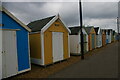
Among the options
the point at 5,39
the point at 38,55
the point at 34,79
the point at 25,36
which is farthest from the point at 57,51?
the point at 5,39

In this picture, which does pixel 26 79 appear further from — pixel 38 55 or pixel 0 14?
pixel 0 14

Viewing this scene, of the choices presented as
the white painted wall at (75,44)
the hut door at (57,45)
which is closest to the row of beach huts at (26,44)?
the hut door at (57,45)

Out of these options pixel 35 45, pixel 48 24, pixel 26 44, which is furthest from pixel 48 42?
pixel 26 44

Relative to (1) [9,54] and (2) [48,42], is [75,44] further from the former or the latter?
A: (1) [9,54]

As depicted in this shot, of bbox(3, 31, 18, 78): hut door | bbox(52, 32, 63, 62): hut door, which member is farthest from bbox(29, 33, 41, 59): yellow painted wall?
bbox(3, 31, 18, 78): hut door

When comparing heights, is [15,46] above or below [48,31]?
below

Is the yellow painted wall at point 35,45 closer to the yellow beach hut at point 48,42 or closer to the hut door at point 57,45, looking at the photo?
the yellow beach hut at point 48,42

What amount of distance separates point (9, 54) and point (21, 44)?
986 mm

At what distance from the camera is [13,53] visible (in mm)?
6684

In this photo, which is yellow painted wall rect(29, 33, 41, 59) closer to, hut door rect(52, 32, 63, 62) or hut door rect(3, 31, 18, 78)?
hut door rect(52, 32, 63, 62)

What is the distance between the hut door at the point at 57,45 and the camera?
31.9 ft

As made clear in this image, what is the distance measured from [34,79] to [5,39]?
2.73 m

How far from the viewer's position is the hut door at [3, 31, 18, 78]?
6.25 metres

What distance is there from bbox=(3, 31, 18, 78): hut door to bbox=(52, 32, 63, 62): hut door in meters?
3.64
